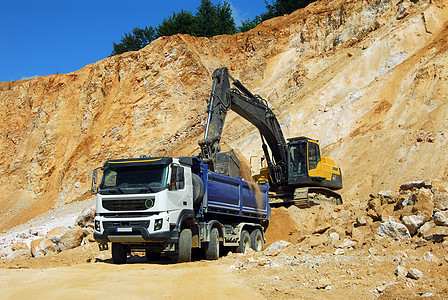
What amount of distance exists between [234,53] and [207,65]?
287 centimetres

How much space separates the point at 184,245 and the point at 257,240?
397 centimetres

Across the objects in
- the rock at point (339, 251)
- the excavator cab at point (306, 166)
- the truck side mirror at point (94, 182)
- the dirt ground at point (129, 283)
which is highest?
the excavator cab at point (306, 166)

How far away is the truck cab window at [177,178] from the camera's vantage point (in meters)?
10.9

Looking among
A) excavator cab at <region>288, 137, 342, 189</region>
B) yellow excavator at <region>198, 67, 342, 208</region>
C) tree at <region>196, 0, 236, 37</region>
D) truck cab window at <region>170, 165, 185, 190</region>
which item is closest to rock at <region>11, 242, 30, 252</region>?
truck cab window at <region>170, 165, 185, 190</region>

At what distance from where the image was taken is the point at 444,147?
20281mm

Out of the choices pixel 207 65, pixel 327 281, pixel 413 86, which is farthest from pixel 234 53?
pixel 327 281

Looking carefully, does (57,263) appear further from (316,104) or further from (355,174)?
(316,104)

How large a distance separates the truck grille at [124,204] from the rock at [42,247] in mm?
4867

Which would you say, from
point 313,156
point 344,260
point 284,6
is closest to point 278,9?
point 284,6

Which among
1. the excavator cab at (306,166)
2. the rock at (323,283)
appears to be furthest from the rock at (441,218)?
the excavator cab at (306,166)

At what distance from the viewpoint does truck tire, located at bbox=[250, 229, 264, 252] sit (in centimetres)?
1422

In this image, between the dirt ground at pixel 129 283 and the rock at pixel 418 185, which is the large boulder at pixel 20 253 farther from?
the rock at pixel 418 185

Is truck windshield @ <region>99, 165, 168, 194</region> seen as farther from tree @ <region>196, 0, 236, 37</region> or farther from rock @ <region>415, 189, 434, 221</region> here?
tree @ <region>196, 0, 236, 37</region>

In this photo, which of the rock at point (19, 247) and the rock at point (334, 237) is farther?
the rock at point (19, 247)
